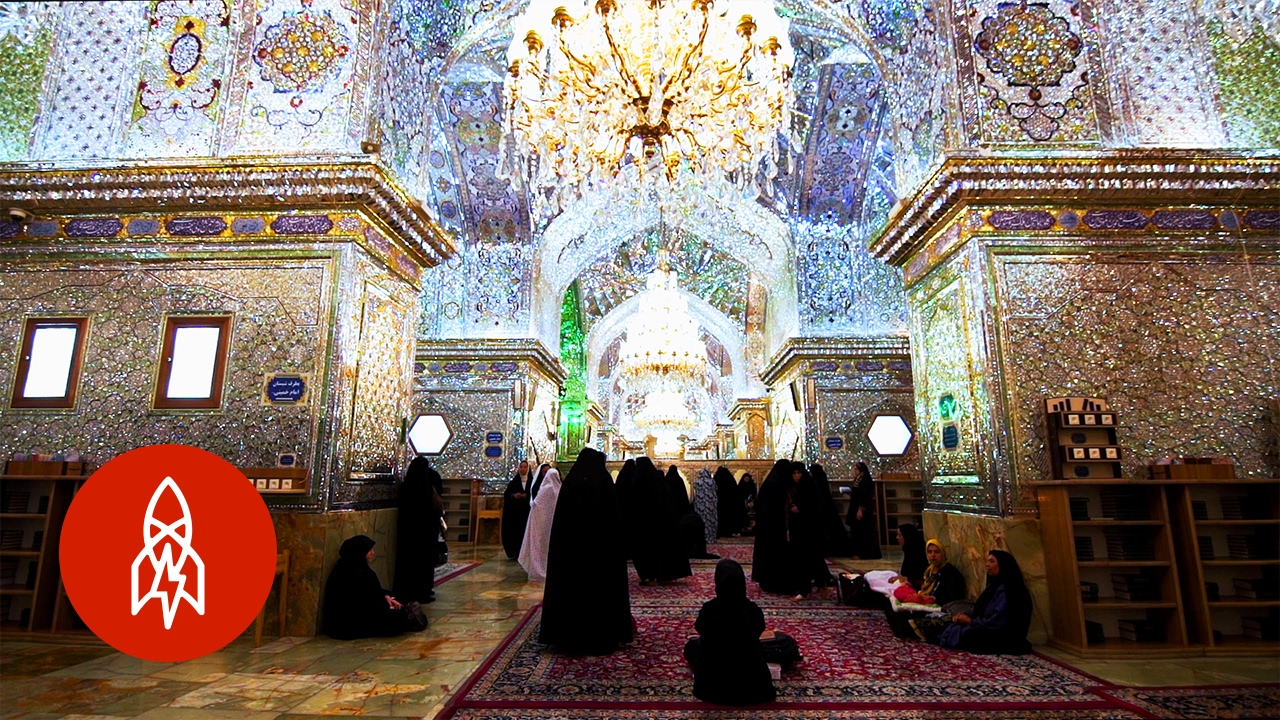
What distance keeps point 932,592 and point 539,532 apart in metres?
3.73

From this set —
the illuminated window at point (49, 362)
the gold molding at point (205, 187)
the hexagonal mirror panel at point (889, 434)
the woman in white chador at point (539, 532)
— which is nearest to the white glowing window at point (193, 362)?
the illuminated window at point (49, 362)

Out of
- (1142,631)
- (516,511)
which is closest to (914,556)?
(1142,631)

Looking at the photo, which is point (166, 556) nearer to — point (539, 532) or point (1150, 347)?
point (539, 532)

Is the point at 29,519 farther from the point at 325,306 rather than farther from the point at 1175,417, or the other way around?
the point at 1175,417

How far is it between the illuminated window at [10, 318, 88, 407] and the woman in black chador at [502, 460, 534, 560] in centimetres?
441

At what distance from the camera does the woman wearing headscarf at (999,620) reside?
3.90 m

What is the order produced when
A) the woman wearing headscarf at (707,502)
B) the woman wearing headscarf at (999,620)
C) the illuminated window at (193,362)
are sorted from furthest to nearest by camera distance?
the woman wearing headscarf at (707,502) < the illuminated window at (193,362) < the woman wearing headscarf at (999,620)

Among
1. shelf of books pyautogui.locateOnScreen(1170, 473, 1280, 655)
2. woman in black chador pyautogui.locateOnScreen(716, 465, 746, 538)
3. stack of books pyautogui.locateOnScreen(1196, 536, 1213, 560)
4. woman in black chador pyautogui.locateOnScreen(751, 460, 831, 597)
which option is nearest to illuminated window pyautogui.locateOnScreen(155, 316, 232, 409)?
woman in black chador pyautogui.locateOnScreen(751, 460, 831, 597)

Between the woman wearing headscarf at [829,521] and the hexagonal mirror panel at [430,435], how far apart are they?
218 inches

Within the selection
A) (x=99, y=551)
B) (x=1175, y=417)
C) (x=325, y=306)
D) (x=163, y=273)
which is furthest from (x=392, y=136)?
(x=1175, y=417)

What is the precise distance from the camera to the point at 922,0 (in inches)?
218

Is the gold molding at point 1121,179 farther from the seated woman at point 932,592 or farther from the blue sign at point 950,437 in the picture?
the seated woman at point 932,592

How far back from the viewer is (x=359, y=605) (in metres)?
4.36

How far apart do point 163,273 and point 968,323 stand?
604cm
